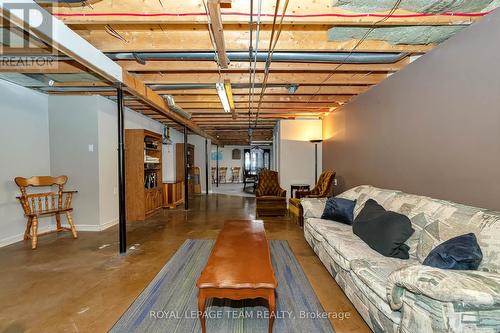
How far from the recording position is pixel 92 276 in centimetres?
266

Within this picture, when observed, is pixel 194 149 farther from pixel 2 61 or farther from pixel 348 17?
pixel 348 17

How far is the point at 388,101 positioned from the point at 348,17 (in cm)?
167

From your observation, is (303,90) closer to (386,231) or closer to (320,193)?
(320,193)

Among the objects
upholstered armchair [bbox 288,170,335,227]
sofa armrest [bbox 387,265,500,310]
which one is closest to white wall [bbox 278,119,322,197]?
upholstered armchair [bbox 288,170,335,227]

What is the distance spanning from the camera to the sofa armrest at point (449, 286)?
114cm

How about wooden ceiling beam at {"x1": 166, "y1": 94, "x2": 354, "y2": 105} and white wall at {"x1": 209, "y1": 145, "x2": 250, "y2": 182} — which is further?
white wall at {"x1": 209, "y1": 145, "x2": 250, "y2": 182}

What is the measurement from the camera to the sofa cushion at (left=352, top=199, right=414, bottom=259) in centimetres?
211

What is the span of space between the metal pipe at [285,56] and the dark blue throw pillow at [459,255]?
84.7 inches

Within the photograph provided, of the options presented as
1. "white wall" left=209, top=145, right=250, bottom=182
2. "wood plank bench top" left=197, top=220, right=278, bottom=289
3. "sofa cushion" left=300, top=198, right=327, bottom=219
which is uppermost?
"white wall" left=209, top=145, right=250, bottom=182

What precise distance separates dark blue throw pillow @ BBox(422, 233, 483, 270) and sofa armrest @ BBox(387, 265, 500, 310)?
225 mm

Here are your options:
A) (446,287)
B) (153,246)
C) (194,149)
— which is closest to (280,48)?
(446,287)

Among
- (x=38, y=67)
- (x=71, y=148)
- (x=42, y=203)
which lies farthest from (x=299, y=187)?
(x=38, y=67)

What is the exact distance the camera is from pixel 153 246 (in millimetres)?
3590

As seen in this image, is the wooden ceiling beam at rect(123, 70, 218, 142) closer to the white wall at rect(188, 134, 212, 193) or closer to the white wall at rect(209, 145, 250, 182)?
the white wall at rect(188, 134, 212, 193)
